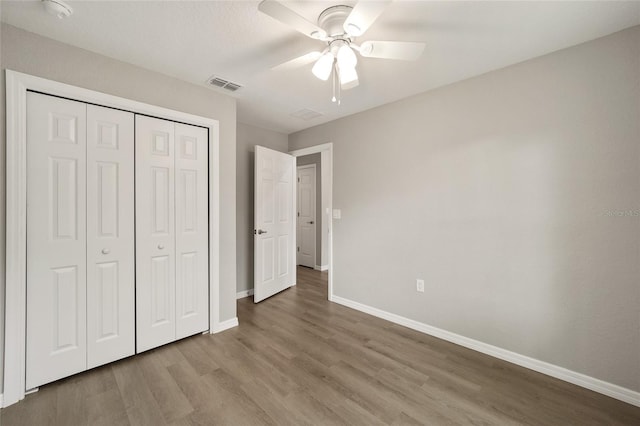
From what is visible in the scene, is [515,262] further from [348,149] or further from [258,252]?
[258,252]

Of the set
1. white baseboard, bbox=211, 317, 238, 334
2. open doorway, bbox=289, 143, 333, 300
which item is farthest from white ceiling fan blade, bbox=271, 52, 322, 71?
open doorway, bbox=289, 143, 333, 300

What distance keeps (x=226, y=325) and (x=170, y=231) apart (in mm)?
1133

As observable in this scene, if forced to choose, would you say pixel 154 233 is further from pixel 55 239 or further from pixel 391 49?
pixel 391 49

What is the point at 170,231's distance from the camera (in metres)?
2.40

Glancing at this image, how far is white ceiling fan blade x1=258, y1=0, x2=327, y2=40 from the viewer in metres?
1.18

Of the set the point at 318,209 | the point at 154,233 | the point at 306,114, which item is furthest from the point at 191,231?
the point at 318,209

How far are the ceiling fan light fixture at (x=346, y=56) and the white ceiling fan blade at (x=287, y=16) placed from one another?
148mm

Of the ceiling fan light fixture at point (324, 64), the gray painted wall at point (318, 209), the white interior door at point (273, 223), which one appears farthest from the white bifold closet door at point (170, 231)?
the gray painted wall at point (318, 209)

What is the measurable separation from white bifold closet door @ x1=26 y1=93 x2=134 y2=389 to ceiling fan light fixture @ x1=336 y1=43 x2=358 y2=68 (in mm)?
1797

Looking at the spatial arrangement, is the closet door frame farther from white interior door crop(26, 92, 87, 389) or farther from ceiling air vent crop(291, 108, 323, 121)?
ceiling air vent crop(291, 108, 323, 121)

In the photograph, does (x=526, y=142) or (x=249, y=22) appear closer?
(x=249, y=22)

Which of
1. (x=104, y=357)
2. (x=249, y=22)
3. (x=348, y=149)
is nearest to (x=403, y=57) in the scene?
(x=249, y=22)

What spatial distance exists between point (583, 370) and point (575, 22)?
2.39 metres

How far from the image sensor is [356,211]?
3.31 metres
